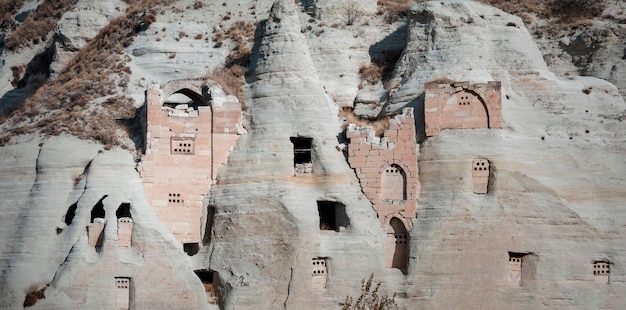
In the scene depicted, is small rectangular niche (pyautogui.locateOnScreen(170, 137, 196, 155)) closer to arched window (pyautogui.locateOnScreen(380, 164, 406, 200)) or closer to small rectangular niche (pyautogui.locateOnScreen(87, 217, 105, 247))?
small rectangular niche (pyautogui.locateOnScreen(87, 217, 105, 247))

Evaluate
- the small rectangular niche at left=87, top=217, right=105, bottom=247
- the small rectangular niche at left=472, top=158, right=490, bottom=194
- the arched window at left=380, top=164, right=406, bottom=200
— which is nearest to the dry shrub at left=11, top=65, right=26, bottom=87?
the small rectangular niche at left=87, top=217, right=105, bottom=247

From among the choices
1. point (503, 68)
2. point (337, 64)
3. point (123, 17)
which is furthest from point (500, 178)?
point (123, 17)

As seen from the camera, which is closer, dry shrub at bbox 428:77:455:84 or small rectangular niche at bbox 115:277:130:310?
small rectangular niche at bbox 115:277:130:310

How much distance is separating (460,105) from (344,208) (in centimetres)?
508

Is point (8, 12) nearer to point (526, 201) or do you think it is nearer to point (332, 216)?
point (332, 216)

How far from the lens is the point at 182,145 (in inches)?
1839

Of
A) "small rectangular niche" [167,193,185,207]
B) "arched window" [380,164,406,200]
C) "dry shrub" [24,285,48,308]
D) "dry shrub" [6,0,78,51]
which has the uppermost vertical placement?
"dry shrub" [6,0,78,51]

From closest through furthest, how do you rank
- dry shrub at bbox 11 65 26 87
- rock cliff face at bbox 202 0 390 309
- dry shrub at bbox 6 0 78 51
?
rock cliff face at bbox 202 0 390 309 < dry shrub at bbox 11 65 26 87 < dry shrub at bbox 6 0 78 51

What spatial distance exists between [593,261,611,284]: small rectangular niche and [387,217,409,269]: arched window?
5.97 m

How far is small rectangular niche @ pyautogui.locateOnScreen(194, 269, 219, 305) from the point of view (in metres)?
45.0

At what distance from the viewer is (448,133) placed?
45.9 m

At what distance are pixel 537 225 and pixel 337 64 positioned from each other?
10.1 meters

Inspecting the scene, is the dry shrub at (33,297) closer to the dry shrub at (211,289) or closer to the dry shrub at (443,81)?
the dry shrub at (211,289)

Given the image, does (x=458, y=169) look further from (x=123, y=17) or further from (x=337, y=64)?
(x=123, y=17)
